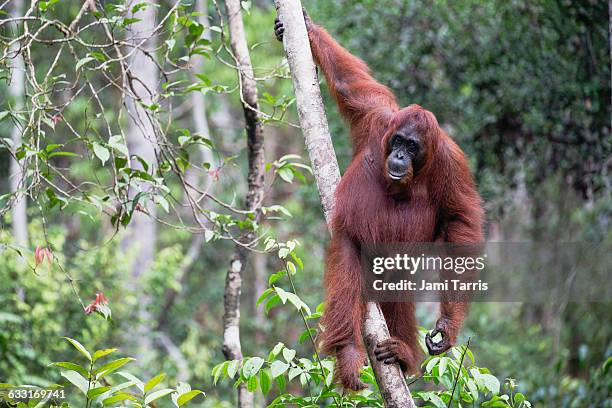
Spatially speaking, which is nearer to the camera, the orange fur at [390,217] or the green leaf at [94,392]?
the green leaf at [94,392]

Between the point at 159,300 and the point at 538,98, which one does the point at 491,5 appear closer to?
the point at 538,98

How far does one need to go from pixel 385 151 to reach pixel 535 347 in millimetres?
5670

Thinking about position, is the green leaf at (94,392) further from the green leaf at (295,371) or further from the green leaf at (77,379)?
the green leaf at (295,371)

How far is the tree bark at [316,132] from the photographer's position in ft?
11.2

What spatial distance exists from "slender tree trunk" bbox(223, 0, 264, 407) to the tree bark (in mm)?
709

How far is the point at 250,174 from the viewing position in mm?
4977

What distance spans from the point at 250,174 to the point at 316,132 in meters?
1.35

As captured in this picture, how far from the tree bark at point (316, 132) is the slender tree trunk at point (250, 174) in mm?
709

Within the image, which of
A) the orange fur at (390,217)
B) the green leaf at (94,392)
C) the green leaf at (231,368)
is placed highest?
the orange fur at (390,217)

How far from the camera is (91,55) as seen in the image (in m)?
4.26

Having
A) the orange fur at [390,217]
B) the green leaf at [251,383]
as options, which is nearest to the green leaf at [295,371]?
the green leaf at [251,383]

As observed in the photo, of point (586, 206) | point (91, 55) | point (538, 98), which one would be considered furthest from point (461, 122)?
point (91, 55)

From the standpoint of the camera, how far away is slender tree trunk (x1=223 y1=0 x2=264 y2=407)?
182 inches

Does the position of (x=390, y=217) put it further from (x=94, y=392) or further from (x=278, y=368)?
(x=94, y=392)
